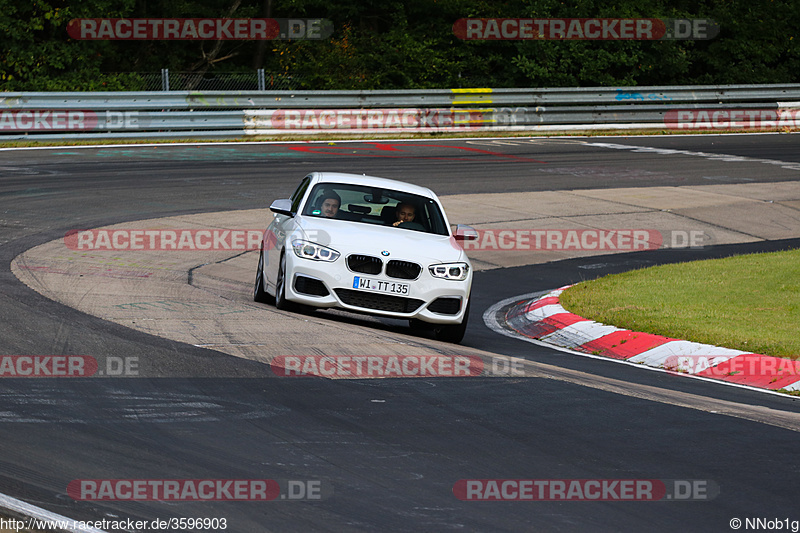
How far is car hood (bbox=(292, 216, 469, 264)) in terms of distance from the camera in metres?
10.2

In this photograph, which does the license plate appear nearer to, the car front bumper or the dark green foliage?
the car front bumper

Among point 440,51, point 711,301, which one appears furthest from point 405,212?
point 440,51

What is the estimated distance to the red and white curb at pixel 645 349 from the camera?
8.95m

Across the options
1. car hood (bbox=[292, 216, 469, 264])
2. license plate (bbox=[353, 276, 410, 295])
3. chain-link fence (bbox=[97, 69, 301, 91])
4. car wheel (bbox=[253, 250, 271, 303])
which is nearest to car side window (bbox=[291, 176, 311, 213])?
car hood (bbox=[292, 216, 469, 264])

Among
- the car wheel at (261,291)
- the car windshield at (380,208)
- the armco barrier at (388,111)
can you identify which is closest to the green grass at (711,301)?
the car windshield at (380,208)

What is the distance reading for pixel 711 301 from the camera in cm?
1205

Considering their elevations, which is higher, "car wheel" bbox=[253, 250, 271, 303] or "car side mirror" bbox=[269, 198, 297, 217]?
"car side mirror" bbox=[269, 198, 297, 217]

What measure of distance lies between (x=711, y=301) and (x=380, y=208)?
3.85 m

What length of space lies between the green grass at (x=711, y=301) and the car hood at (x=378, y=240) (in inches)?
72.3

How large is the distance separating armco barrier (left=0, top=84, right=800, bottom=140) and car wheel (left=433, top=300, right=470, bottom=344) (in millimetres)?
17283

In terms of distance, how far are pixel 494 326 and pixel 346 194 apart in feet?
7.35

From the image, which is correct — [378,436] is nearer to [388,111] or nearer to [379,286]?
[379,286]

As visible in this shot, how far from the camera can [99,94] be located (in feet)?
84.4

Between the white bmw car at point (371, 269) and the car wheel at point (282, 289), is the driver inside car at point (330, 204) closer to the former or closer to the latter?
the white bmw car at point (371, 269)
